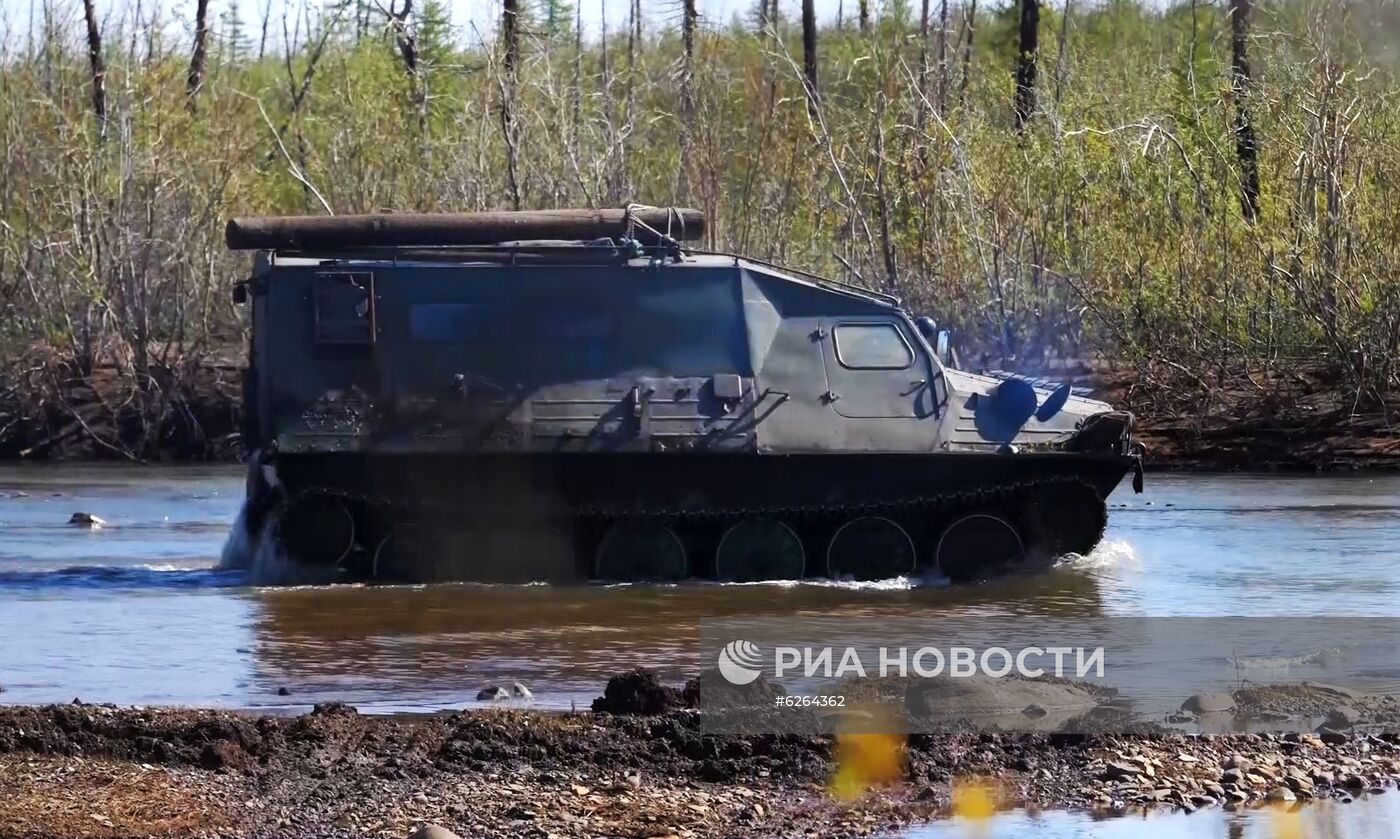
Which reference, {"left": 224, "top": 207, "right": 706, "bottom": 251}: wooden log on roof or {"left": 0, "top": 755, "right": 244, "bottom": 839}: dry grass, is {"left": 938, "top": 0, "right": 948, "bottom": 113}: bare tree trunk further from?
{"left": 0, "top": 755, "right": 244, "bottom": 839}: dry grass

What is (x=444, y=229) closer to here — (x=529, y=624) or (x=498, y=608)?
(x=498, y=608)

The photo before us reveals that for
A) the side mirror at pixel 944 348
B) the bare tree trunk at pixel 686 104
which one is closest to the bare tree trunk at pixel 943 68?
the bare tree trunk at pixel 686 104

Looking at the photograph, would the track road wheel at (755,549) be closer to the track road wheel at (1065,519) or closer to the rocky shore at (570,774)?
the track road wheel at (1065,519)

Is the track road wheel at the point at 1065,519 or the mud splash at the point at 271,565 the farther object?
the track road wheel at the point at 1065,519

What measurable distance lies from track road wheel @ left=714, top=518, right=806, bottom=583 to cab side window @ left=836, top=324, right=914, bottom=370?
1.24 m

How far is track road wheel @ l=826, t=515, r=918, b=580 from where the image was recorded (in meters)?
15.2

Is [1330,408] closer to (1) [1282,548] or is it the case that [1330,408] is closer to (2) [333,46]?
(1) [1282,548]

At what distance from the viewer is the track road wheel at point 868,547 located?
15211 mm

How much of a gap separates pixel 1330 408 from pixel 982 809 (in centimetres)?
1787

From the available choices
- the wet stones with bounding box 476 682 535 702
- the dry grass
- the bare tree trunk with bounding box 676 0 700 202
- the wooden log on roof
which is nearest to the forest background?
the bare tree trunk with bounding box 676 0 700 202

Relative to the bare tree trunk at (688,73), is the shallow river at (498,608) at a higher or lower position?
lower

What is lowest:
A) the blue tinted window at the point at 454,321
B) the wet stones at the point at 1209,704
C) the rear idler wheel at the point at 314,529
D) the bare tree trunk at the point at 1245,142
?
the wet stones at the point at 1209,704

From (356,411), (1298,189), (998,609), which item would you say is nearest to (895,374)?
(998,609)

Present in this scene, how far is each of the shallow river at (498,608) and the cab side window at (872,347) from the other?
151cm
